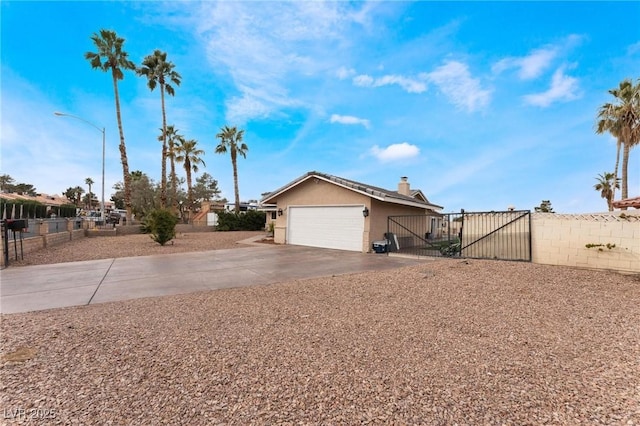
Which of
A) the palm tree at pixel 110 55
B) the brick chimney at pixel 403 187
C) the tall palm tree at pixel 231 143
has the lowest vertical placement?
the brick chimney at pixel 403 187

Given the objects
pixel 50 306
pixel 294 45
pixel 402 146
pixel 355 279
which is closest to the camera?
A: pixel 50 306

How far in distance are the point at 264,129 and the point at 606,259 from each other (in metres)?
21.2

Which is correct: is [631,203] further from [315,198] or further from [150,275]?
[150,275]

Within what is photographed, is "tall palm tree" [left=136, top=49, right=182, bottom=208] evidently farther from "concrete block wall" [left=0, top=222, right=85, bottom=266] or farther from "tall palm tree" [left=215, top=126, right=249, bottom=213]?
"concrete block wall" [left=0, top=222, right=85, bottom=266]

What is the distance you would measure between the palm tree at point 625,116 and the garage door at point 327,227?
1783 cm

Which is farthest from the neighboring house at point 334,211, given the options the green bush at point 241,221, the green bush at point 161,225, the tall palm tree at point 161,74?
the tall palm tree at point 161,74

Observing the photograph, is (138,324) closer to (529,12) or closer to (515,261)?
(515,261)

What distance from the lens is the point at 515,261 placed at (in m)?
10.1

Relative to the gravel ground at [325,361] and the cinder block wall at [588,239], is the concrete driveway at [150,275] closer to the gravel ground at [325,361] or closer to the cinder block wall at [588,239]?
the gravel ground at [325,361]

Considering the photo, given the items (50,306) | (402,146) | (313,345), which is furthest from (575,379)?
(402,146)

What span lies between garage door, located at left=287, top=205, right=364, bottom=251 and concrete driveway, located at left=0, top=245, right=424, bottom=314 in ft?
7.91

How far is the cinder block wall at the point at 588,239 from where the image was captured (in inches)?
331

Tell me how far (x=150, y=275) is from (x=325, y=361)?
21.6 ft

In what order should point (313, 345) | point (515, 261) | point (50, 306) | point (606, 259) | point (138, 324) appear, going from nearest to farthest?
point (313, 345), point (138, 324), point (50, 306), point (606, 259), point (515, 261)
